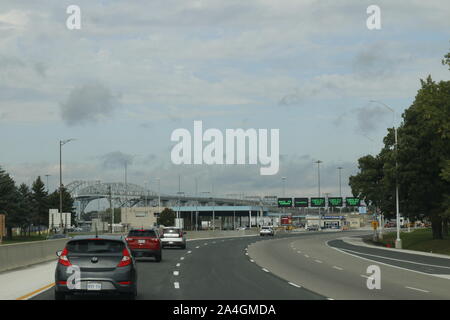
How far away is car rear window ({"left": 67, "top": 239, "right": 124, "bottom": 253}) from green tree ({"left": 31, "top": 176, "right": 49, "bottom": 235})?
412 feet

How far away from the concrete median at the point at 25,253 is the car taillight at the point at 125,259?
13.0m

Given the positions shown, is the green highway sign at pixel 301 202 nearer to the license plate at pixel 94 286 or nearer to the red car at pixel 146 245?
the red car at pixel 146 245

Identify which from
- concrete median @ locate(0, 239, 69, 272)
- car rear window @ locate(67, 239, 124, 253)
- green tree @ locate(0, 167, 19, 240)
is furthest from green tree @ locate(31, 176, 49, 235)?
car rear window @ locate(67, 239, 124, 253)

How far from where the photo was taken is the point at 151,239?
36594mm

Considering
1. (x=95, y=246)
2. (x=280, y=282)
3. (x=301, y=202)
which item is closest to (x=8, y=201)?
(x=301, y=202)

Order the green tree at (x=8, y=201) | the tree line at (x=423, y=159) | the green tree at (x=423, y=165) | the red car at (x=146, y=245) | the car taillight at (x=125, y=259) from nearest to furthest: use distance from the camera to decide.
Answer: the car taillight at (x=125, y=259) < the red car at (x=146, y=245) < the tree line at (x=423, y=159) < the green tree at (x=423, y=165) < the green tree at (x=8, y=201)

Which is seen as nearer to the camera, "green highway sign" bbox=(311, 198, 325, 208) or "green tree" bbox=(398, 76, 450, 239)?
"green tree" bbox=(398, 76, 450, 239)

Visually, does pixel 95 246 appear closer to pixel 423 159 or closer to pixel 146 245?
pixel 146 245

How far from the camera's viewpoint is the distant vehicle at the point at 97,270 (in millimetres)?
16672

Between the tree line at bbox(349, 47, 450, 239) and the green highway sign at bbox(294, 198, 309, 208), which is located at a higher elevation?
the tree line at bbox(349, 47, 450, 239)

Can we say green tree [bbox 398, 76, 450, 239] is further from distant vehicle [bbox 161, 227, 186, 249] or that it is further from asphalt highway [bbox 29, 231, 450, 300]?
asphalt highway [bbox 29, 231, 450, 300]

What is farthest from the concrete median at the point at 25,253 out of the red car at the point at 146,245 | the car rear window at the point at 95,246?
the car rear window at the point at 95,246

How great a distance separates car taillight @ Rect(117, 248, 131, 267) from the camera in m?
17.0
